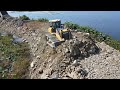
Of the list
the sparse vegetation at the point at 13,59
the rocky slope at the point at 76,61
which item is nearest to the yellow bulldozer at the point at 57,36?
the rocky slope at the point at 76,61

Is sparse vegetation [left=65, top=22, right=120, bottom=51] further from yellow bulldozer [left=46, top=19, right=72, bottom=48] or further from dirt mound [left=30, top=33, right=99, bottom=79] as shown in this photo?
yellow bulldozer [left=46, top=19, right=72, bottom=48]

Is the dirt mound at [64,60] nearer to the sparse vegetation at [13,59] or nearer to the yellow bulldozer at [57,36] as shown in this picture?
the yellow bulldozer at [57,36]

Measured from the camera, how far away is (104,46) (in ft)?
33.2

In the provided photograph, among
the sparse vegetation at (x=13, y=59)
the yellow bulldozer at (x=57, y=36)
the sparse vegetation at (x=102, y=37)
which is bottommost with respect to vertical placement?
the sparse vegetation at (x=13, y=59)

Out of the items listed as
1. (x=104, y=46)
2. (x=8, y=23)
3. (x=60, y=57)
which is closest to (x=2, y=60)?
(x=60, y=57)

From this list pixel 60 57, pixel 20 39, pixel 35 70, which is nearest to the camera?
pixel 60 57

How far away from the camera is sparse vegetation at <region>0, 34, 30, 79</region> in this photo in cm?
935

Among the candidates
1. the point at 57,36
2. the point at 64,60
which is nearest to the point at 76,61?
the point at 64,60

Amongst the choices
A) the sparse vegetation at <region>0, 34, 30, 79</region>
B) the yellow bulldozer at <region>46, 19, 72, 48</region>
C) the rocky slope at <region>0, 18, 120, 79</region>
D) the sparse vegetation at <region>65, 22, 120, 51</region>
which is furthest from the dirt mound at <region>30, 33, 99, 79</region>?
the sparse vegetation at <region>65, 22, 120, 51</region>

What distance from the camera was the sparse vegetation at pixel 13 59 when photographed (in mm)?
9350

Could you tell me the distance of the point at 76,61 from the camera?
8070mm

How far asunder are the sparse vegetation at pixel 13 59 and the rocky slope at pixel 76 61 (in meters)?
0.32
